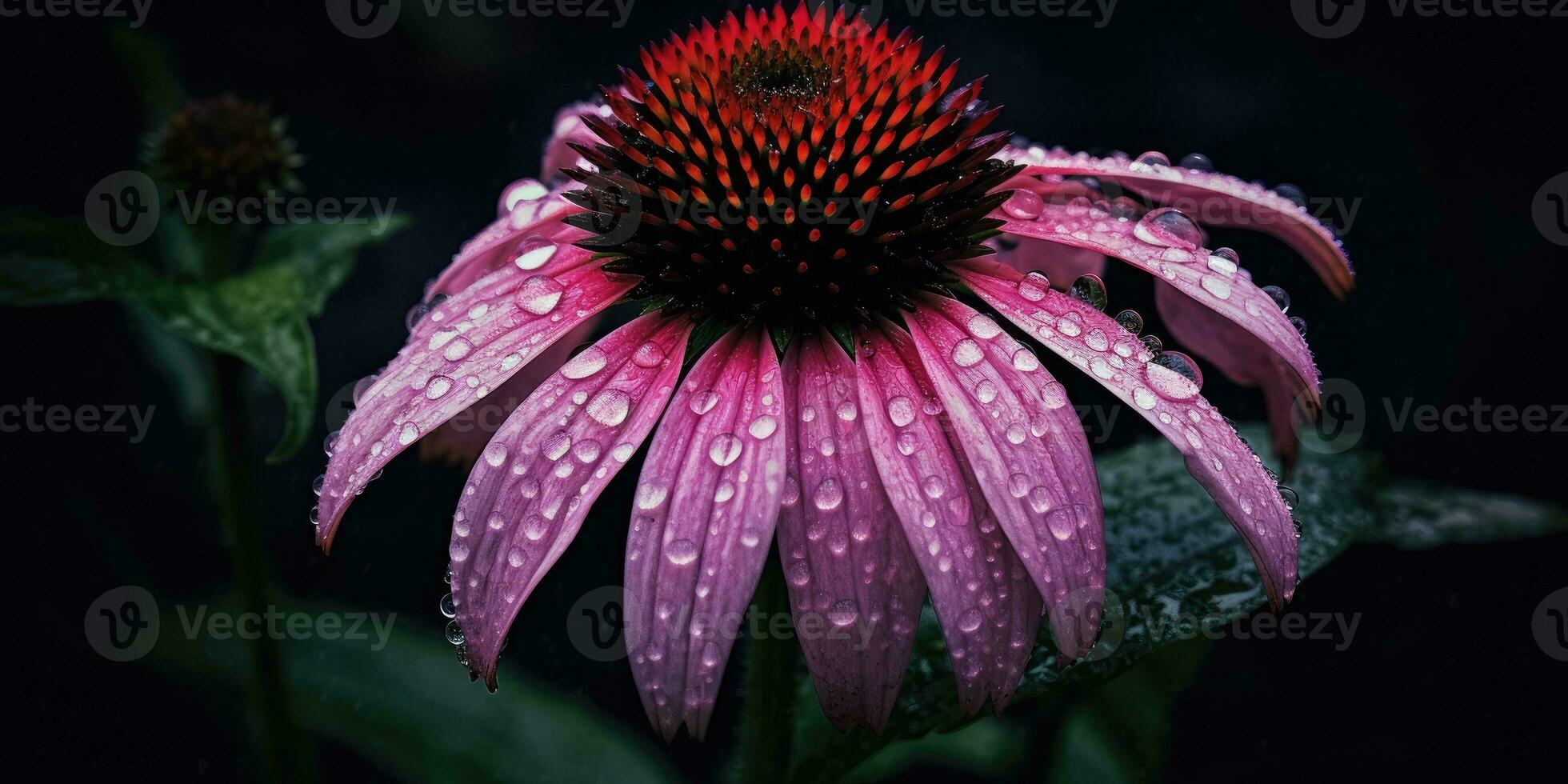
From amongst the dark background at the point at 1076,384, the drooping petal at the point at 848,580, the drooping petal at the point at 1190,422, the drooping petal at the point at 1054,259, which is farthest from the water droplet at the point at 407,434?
the dark background at the point at 1076,384

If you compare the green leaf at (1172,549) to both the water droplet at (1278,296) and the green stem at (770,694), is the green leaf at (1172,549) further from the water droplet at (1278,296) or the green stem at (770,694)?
the water droplet at (1278,296)

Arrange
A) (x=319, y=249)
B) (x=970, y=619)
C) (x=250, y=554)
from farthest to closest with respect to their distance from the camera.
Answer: (x=319, y=249) → (x=250, y=554) → (x=970, y=619)

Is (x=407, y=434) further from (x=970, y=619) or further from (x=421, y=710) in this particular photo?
(x=421, y=710)

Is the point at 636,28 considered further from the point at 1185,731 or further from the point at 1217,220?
the point at 1185,731

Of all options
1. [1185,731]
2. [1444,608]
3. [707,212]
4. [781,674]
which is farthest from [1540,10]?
[781,674]

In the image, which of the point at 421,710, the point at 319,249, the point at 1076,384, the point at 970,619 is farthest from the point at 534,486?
the point at 421,710
